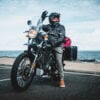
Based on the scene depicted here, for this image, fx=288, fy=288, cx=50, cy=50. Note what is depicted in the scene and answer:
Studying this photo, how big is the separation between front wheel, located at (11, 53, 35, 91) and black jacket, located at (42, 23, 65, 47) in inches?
30.5

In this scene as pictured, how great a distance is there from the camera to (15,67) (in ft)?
18.2

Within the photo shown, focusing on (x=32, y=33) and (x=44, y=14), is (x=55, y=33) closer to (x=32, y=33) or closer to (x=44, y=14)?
(x=44, y=14)

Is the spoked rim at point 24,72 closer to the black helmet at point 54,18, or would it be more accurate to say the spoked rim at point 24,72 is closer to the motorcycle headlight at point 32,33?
the motorcycle headlight at point 32,33

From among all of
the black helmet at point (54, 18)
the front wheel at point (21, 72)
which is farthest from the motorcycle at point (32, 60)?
the black helmet at point (54, 18)

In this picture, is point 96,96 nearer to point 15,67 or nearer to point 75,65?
point 15,67

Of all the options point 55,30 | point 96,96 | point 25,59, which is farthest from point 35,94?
point 55,30

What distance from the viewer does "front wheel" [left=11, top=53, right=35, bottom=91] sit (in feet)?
18.3

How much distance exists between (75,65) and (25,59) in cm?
520

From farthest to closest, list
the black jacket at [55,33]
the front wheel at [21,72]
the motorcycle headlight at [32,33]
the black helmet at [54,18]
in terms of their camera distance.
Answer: the black helmet at [54,18]
the black jacket at [55,33]
the motorcycle headlight at [32,33]
the front wheel at [21,72]

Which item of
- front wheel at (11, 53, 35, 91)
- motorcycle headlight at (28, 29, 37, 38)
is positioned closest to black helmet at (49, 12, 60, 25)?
motorcycle headlight at (28, 29, 37, 38)

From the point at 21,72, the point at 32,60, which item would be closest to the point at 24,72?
the point at 21,72

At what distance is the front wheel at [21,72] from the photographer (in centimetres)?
557

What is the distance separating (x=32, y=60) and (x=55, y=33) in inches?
38.2

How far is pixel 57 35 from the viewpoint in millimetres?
6688
